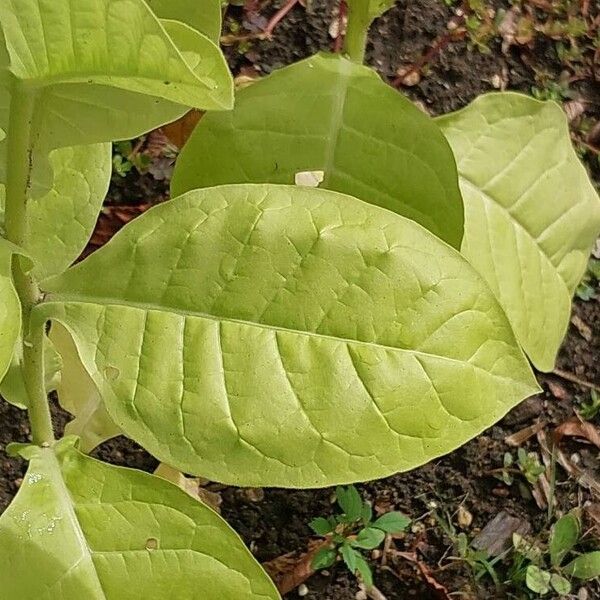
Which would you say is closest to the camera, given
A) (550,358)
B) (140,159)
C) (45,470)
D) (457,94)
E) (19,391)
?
(45,470)

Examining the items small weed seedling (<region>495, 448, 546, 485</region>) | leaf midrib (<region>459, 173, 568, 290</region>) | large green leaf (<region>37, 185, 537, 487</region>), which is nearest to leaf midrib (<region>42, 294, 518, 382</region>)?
large green leaf (<region>37, 185, 537, 487</region>)

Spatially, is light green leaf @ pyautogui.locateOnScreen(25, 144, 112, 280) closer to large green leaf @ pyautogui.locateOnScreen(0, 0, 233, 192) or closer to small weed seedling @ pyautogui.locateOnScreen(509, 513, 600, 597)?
large green leaf @ pyautogui.locateOnScreen(0, 0, 233, 192)

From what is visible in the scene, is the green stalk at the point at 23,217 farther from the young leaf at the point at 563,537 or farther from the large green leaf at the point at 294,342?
the young leaf at the point at 563,537

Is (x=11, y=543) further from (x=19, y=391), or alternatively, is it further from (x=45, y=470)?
(x=19, y=391)

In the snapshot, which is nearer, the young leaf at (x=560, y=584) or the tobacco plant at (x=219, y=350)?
the tobacco plant at (x=219, y=350)

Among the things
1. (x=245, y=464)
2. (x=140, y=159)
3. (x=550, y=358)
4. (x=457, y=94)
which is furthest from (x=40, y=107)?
(x=457, y=94)

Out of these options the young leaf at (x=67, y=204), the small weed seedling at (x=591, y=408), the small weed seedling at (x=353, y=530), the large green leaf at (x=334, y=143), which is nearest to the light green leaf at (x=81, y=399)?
the young leaf at (x=67, y=204)

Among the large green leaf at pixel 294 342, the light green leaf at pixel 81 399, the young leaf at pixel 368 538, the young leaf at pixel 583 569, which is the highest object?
the large green leaf at pixel 294 342

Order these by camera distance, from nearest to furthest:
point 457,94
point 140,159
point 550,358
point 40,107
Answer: point 40,107
point 550,358
point 140,159
point 457,94
